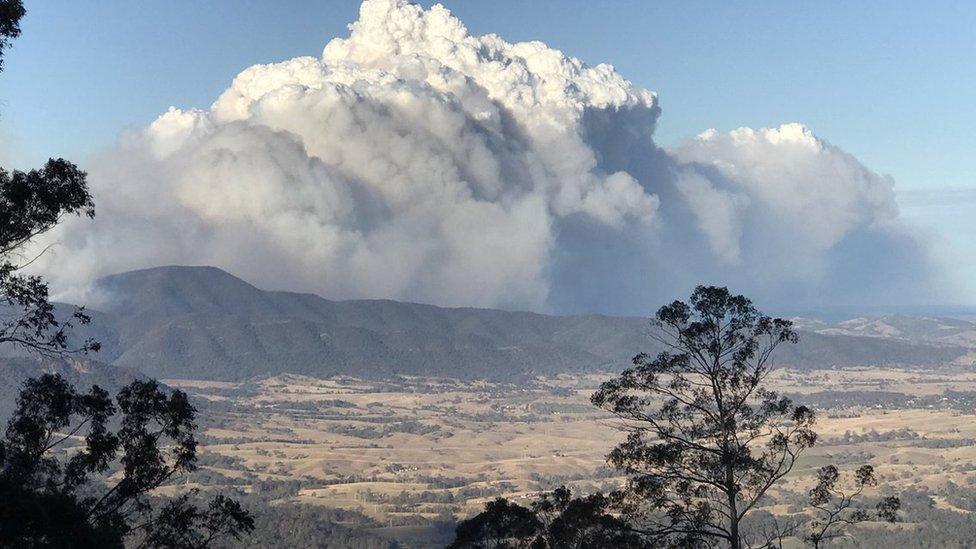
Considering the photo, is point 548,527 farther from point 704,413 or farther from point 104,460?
point 104,460

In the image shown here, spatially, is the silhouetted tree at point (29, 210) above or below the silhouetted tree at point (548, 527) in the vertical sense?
above

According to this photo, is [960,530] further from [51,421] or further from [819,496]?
[51,421]

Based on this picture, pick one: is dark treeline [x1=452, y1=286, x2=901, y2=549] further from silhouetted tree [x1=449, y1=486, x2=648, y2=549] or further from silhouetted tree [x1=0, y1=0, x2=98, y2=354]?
silhouetted tree [x1=0, y1=0, x2=98, y2=354]

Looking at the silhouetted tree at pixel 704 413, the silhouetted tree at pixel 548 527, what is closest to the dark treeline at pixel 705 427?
the silhouetted tree at pixel 704 413

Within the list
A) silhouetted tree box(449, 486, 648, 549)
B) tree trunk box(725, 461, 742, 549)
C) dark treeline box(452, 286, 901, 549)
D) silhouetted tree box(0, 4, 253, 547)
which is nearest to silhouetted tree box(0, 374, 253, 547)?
silhouetted tree box(0, 4, 253, 547)

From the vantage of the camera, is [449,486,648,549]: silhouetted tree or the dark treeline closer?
the dark treeline

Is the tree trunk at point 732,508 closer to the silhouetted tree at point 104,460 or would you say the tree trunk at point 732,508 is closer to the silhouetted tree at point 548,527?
the silhouetted tree at point 548,527

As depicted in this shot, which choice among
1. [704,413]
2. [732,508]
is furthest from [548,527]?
[732,508]

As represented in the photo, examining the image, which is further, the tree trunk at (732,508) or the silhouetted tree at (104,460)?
the silhouetted tree at (104,460)
